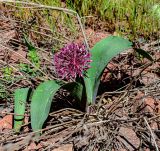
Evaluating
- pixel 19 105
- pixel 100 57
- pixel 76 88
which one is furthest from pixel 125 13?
pixel 19 105

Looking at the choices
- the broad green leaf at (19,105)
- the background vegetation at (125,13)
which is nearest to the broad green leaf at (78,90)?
the broad green leaf at (19,105)

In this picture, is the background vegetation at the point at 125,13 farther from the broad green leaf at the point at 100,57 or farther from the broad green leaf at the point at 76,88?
the broad green leaf at the point at 76,88

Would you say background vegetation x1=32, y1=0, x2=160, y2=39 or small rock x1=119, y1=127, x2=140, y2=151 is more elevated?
background vegetation x1=32, y1=0, x2=160, y2=39

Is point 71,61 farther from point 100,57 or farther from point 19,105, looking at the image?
point 19,105

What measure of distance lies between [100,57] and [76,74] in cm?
19

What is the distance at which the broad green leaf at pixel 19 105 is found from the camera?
1.91 metres

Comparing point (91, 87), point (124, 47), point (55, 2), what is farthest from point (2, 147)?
point (55, 2)

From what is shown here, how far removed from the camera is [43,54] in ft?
8.39

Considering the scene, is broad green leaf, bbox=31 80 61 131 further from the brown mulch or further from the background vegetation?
the background vegetation

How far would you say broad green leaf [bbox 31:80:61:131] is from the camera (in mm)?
1781

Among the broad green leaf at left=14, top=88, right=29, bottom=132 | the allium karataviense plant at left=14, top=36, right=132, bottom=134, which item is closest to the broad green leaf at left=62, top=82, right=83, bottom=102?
the allium karataviense plant at left=14, top=36, right=132, bottom=134

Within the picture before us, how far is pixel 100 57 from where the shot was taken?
192 cm

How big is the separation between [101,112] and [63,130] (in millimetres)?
203

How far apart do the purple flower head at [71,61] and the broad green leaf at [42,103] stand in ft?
0.30
